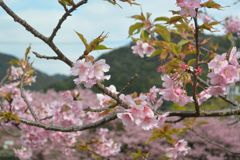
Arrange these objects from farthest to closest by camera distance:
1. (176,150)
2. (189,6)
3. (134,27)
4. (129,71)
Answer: (129,71), (176,150), (134,27), (189,6)

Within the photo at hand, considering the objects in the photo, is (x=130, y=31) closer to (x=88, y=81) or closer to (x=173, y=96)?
(x=173, y=96)

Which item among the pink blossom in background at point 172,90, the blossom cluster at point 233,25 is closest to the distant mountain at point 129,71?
the blossom cluster at point 233,25

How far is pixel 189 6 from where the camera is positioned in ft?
7.34

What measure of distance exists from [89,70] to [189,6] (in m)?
0.51

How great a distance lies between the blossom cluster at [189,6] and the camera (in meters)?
2.23

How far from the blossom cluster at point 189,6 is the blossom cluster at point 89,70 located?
1.35ft

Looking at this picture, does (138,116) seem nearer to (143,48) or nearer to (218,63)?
(218,63)

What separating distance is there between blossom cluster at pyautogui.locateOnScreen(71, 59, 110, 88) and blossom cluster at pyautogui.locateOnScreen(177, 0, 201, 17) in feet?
1.35

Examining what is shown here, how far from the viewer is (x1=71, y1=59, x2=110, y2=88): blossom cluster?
2277 millimetres

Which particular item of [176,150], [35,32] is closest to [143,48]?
[176,150]

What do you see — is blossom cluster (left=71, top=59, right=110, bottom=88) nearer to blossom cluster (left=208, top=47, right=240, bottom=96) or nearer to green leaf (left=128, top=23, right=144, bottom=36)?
blossom cluster (left=208, top=47, right=240, bottom=96)

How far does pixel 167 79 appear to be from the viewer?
102 inches

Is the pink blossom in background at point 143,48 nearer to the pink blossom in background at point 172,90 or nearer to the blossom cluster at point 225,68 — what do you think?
the pink blossom in background at point 172,90

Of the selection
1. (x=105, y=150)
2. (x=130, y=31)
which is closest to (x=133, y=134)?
(x=105, y=150)
